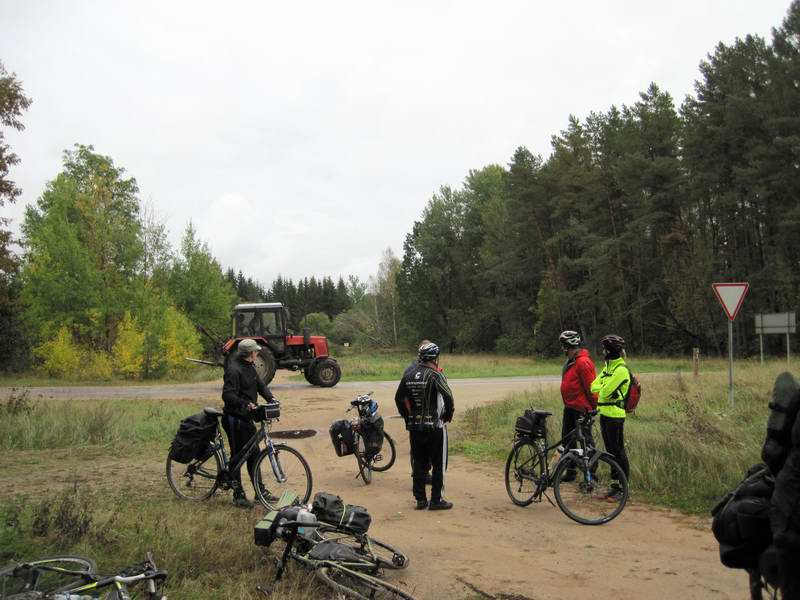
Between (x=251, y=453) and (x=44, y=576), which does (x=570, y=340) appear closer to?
(x=251, y=453)

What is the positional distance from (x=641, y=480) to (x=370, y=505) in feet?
10.6

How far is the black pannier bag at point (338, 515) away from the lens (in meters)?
4.86

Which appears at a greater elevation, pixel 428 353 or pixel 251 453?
pixel 428 353

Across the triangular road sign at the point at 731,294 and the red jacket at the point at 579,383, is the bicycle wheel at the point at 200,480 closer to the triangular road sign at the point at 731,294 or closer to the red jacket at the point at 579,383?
the red jacket at the point at 579,383

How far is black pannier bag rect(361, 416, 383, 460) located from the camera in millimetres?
8516

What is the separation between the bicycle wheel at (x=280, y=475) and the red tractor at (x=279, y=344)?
11.9 meters

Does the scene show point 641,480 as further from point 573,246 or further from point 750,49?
point 573,246

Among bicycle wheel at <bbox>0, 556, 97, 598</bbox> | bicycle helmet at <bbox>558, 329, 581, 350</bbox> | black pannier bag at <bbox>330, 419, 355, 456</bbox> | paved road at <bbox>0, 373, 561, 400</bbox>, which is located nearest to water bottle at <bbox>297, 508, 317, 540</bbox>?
bicycle wheel at <bbox>0, 556, 97, 598</bbox>

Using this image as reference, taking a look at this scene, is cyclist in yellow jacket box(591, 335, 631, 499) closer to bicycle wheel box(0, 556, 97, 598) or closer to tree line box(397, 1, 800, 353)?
bicycle wheel box(0, 556, 97, 598)

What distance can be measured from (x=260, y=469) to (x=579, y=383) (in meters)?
3.80

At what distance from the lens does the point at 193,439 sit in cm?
716

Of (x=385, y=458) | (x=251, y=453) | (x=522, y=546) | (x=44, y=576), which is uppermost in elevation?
(x=251, y=453)

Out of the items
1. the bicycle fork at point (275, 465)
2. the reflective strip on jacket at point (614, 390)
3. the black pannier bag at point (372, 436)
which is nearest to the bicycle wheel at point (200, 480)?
the bicycle fork at point (275, 465)

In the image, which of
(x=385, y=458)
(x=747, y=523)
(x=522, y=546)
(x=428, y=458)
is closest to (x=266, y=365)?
(x=385, y=458)
